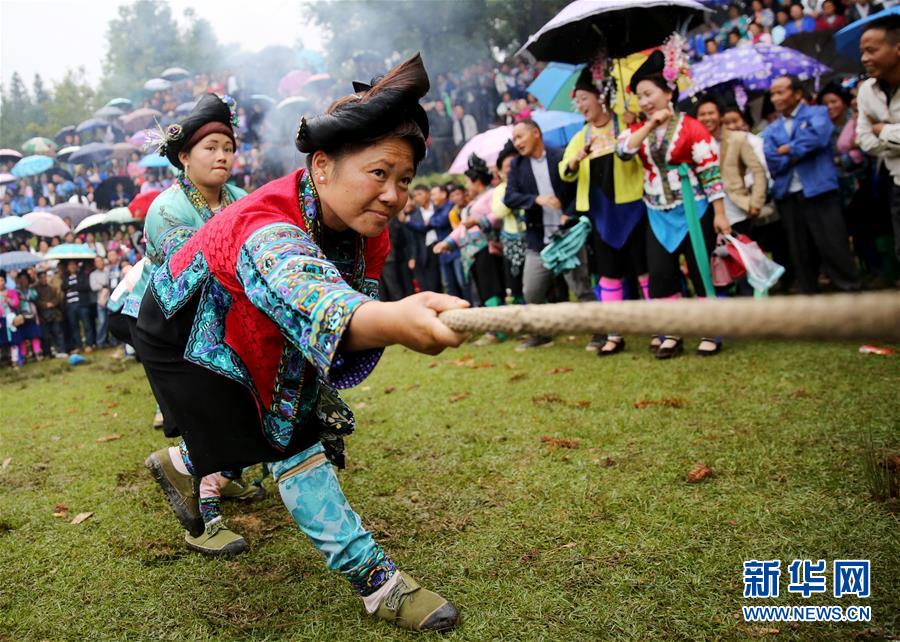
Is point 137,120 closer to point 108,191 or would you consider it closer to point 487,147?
point 108,191

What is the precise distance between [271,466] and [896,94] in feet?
16.7

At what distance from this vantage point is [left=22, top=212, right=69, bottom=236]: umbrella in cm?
1550

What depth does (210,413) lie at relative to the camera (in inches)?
99.4

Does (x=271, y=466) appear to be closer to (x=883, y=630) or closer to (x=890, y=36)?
(x=883, y=630)

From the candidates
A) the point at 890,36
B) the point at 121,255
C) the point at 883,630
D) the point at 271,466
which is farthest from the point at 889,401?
the point at 121,255

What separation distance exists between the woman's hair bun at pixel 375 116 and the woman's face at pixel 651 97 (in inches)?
→ 145

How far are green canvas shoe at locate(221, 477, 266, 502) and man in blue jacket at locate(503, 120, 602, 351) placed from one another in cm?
382

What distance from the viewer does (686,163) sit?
18.3 feet

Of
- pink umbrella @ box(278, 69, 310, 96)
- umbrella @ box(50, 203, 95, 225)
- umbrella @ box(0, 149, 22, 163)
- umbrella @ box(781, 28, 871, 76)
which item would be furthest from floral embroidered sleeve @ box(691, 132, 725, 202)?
umbrella @ box(0, 149, 22, 163)

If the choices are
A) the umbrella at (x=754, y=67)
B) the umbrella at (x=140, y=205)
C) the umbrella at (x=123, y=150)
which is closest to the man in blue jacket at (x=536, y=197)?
the umbrella at (x=754, y=67)

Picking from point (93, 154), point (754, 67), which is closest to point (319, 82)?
point (93, 154)

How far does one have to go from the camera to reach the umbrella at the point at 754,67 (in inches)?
320

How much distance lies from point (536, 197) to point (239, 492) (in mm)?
4055

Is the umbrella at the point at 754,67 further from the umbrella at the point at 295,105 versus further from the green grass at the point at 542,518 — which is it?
the umbrella at the point at 295,105
